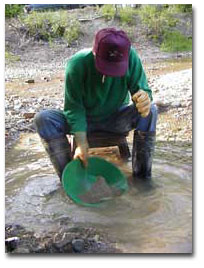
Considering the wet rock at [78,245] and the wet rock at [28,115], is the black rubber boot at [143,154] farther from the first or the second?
the wet rock at [28,115]

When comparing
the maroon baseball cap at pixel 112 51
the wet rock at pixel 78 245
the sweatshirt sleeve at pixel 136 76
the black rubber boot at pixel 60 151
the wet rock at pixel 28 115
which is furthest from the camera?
the wet rock at pixel 28 115

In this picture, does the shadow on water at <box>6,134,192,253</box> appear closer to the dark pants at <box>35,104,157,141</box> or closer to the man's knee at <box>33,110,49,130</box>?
the dark pants at <box>35,104,157,141</box>

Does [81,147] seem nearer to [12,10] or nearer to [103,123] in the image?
[103,123]

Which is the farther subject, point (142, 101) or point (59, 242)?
point (142, 101)

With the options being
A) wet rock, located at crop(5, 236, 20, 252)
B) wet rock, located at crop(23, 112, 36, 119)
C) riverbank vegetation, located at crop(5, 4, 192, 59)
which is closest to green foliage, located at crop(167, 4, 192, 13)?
riverbank vegetation, located at crop(5, 4, 192, 59)

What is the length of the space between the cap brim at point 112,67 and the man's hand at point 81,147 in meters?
0.20

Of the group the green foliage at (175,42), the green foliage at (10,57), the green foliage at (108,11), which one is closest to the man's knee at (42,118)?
the green foliage at (10,57)

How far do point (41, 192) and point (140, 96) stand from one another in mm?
438

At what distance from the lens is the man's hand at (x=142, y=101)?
1.55 m

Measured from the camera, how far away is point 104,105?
65.5 inches

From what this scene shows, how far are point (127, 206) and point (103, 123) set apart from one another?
0.86 ft

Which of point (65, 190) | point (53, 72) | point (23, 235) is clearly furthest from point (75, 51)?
point (23, 235)

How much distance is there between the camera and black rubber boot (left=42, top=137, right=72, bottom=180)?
5.49 ft

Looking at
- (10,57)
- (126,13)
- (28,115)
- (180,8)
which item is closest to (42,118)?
(10,57)
